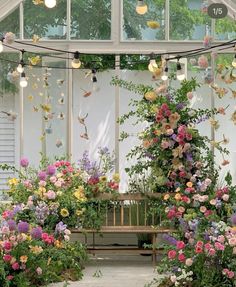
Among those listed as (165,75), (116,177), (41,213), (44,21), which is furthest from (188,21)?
(41,213)

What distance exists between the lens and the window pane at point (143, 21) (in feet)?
27.9

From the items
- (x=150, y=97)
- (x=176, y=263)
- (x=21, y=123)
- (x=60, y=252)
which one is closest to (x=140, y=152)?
(x=150, y=97)

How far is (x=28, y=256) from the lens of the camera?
596 centimetres

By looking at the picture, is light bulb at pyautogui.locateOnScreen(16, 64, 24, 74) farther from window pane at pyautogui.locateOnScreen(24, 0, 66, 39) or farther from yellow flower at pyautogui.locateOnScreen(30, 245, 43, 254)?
yellow flower at pyautogui.locateOnScreen(30, 245, 43, 254)

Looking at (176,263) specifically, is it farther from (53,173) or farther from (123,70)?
(123,70)

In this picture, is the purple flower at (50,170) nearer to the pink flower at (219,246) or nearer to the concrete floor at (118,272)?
the concrete floor at (118,272)

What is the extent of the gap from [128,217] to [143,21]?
230 cm

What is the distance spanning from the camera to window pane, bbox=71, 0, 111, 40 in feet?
27.8

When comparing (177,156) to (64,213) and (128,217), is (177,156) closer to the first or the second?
(128,217)

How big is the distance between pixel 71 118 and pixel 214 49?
1.84 metres

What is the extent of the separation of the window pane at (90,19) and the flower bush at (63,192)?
1.41 m

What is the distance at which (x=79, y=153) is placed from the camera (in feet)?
28.1

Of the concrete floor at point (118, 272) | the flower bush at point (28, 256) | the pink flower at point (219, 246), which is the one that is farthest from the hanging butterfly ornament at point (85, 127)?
the pink flower at point (219, 246)

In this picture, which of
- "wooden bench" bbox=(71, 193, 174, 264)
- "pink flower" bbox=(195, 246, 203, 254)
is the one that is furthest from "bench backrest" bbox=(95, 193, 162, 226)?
"pink flower" bbox=(195, 246, 203, 254)
